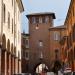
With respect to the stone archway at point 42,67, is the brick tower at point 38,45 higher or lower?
higher

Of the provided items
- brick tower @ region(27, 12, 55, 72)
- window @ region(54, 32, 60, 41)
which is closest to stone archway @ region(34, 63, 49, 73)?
brick tower @ region(27, 12, 55, 72)

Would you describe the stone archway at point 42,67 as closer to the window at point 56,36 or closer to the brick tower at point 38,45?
the brick tower at point 38,45

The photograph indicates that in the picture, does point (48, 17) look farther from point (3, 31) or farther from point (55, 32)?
point (3, 31)

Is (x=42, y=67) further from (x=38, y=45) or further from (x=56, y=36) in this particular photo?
(x=56, y=36)

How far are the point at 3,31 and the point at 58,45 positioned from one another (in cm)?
5960

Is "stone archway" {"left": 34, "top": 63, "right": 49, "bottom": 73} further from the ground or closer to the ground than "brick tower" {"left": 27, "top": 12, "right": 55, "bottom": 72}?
closer to the ground

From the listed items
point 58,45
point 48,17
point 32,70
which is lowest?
point 32,70

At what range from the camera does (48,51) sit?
315 ft

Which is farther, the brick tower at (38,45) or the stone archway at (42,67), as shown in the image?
the stone archway at (42,67)

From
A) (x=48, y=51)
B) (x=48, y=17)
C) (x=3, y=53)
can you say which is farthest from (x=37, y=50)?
(x=3, y=53)

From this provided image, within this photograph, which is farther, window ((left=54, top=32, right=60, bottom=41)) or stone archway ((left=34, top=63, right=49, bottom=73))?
stone archway ((left=34, top=63, right=49, bottom=73))

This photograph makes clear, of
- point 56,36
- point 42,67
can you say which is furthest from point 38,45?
point 42,67

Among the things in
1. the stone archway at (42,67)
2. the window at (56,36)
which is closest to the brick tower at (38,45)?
the stone archway at (42,67)

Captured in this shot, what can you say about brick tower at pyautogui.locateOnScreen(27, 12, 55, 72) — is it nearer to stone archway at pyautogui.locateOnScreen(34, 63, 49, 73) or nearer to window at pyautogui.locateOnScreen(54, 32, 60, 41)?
stone archway at pyautogui.locateOnScreen(34, 63, 49, 73)
